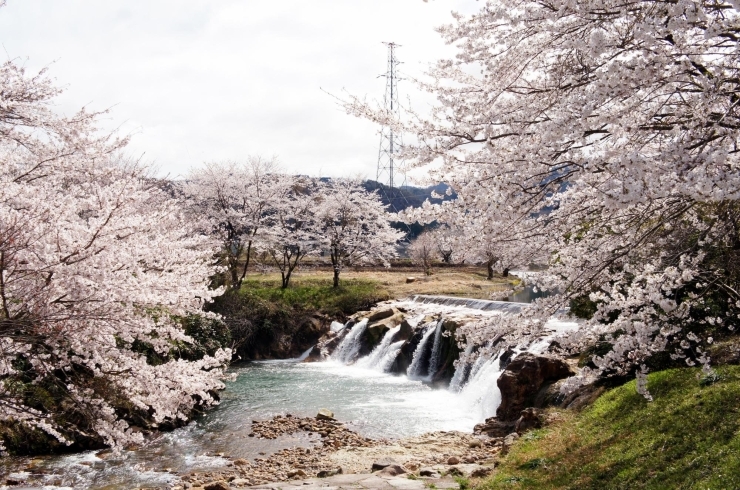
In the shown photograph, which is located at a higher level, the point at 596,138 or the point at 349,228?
the point at 349,228

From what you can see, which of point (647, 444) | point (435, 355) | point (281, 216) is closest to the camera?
point (647, 444)

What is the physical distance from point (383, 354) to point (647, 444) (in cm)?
1354

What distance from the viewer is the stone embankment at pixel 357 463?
746 centimetres

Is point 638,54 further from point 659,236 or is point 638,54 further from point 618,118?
point 659,236

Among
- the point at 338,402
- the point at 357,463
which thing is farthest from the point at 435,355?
the point at 357,463

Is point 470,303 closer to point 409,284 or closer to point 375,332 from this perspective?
point 375,332

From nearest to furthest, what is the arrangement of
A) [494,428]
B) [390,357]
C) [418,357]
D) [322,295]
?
[494,428], [418,357], [390,357], [322,295]

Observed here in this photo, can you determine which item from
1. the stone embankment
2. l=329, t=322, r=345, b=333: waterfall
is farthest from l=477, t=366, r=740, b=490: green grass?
l=329, t=322, r=345, b=333: waterfall

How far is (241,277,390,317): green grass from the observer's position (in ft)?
79.3

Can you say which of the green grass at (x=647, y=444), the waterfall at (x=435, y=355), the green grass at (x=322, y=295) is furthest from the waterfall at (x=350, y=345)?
the green grass at (x=647, y=444)

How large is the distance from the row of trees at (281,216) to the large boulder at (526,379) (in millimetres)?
13967

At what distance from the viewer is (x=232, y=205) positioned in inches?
1017

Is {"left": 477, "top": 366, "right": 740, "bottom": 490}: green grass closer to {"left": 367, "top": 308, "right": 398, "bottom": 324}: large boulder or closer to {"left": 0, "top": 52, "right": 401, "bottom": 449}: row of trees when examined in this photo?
{"left": 0, "top": 52, "right": 401, "bottom": 449}: row of trees

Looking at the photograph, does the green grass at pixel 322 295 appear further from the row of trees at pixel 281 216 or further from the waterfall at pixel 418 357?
the waterfall at pixel 418 357
